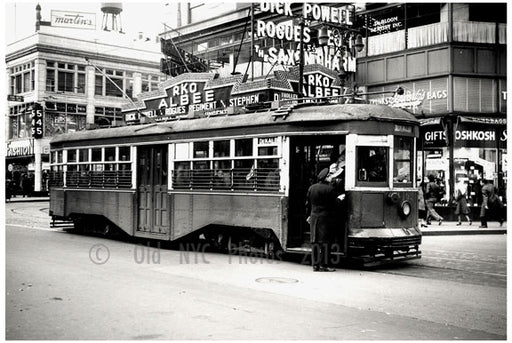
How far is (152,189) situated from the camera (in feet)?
47.0

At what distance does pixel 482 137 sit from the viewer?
22328 millimetres

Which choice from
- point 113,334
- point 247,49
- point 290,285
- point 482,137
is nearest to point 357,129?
point 290,285

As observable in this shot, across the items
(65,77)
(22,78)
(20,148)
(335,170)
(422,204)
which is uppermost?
(65,77)

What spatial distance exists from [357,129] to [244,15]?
2068 centimetres

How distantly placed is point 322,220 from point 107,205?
702cm

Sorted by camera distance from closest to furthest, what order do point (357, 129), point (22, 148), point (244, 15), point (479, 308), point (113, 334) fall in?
point (113, 334), point (479, 308), point (357, 129), point (244, 15), point (22, 148)

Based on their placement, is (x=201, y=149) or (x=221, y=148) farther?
(x=201, y=149)

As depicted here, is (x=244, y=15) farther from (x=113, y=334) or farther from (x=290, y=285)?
(x=113, y=334)

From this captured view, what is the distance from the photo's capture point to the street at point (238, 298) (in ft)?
20.7

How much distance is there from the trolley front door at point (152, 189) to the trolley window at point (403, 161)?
5341 millimetres

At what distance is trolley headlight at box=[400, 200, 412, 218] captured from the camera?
36.8 feet

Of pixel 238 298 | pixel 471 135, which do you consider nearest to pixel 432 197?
pixel 471 135

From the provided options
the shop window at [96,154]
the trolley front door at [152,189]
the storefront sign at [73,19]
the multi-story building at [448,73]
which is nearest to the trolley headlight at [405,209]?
the trolley front door at [152,189]

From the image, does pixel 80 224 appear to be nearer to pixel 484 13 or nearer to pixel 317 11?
pixel 317 11
